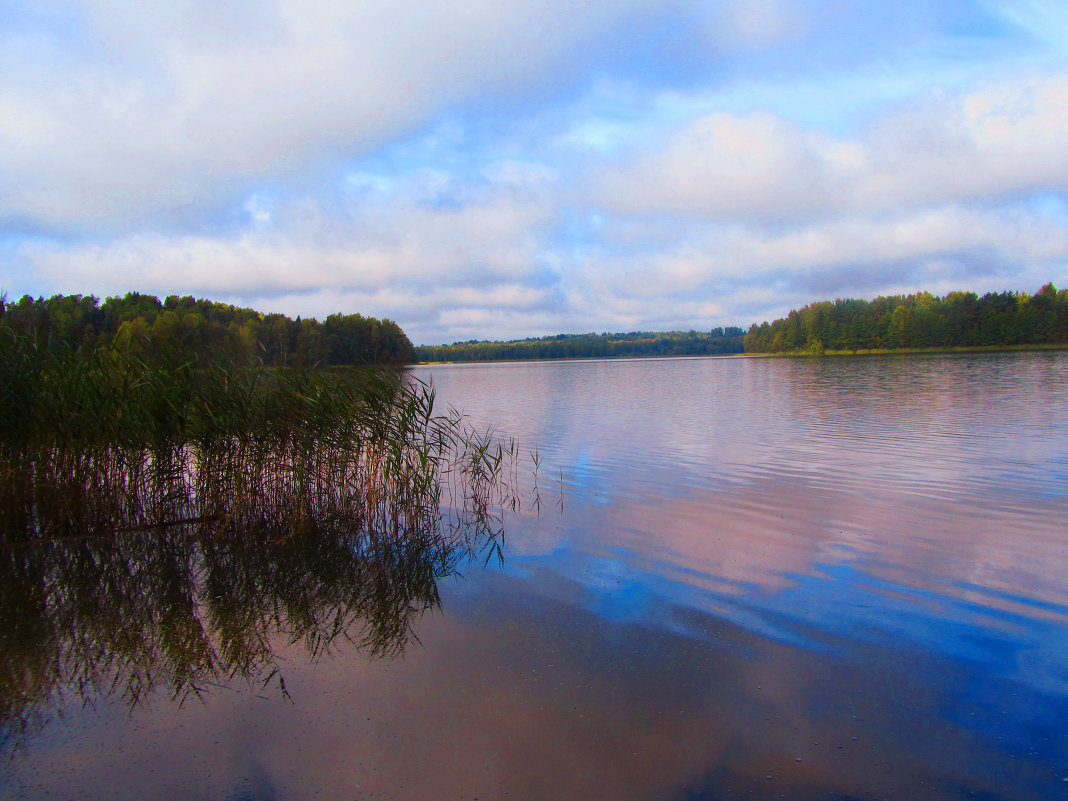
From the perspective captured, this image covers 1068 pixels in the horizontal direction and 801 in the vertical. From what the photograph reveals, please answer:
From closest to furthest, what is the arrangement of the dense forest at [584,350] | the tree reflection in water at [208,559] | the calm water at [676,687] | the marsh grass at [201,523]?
the calm water at [676,687]
the tree reflection in water at [208,559]
the marsh grass at [201,523]
the dense forest at [584,350]

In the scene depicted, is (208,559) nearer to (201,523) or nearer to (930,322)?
(201,523)

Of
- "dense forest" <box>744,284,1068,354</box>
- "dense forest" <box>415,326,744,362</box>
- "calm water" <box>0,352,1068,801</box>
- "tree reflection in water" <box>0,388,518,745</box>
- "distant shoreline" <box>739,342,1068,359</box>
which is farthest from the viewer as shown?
"dense forest" <box>415,326,744,362</box>

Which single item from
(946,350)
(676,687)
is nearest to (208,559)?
(676,687)

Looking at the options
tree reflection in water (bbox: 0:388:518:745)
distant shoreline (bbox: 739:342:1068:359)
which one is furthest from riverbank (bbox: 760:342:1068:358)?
tree reflection in water (bbox: 0:388:518:745)

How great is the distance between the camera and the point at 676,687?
4570 millimetres

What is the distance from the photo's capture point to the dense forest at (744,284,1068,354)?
93000 mm

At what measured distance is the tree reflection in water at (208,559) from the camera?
16.6ft

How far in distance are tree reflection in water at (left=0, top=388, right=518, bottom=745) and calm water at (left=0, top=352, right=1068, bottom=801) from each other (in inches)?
12.1

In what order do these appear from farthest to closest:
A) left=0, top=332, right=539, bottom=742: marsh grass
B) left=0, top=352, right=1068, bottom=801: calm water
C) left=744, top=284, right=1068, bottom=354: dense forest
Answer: left=744, top=284, right=1068, bottom=354: dense forest < left=0, top=332, right=539, bottom=742: marsh grass < left=0, top=352, right=1068, bottom=801: calm water

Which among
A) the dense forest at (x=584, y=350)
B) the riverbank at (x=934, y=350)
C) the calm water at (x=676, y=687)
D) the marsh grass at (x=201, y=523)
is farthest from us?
the dense forest at (x=584, y=350)

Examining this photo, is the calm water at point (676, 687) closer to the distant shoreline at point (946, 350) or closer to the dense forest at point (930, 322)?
the distant shoreline at point (946, 350)

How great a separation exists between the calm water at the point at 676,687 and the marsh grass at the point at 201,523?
400 mm

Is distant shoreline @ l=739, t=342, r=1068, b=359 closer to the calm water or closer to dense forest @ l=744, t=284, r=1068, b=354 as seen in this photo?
dense forest @ l=744, t=284, r=1068, b=354

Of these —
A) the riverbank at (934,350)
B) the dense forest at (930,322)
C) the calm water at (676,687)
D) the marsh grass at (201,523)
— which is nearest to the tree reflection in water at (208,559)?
the marsh grass at (201,523)
